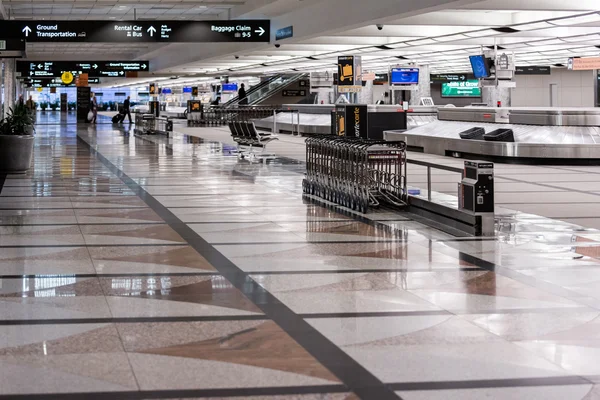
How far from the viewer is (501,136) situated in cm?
2136

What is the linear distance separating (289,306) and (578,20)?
18.5 m

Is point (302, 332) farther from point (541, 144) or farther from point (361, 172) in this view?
point (541, 144)

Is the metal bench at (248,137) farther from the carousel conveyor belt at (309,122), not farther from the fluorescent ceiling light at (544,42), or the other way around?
the fluorescent ceiling light at (544,42)

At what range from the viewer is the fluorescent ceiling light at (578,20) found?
21.7 meters

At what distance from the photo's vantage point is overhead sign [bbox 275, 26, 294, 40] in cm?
2705

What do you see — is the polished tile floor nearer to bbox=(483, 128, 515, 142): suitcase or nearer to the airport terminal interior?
the airport terminal interior

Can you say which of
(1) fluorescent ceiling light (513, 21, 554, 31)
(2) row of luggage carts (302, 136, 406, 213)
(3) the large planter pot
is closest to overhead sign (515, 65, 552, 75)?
(1) fluorescent ceiling light (513, 21, 554, 31)

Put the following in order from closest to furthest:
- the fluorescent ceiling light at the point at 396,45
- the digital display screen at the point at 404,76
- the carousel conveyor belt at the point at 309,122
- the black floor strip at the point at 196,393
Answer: the black floor strip at the point at 196,393
the fluorescent ceiling light at the point at 396,45
the carousel conveyor belt at the point at 309,122
the digital display screen at the point at 404,76

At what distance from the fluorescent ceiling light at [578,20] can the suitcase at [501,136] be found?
333 centimetres

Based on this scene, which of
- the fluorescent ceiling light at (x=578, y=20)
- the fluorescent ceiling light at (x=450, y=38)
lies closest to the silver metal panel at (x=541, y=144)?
the fluorescent ceiling light at (x=578, y=20)

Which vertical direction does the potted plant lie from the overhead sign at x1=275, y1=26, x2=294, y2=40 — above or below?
below

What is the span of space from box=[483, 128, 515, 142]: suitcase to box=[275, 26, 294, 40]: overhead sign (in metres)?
8.03

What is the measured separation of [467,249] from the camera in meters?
8.73

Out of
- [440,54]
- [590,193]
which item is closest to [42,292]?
[590,193]
